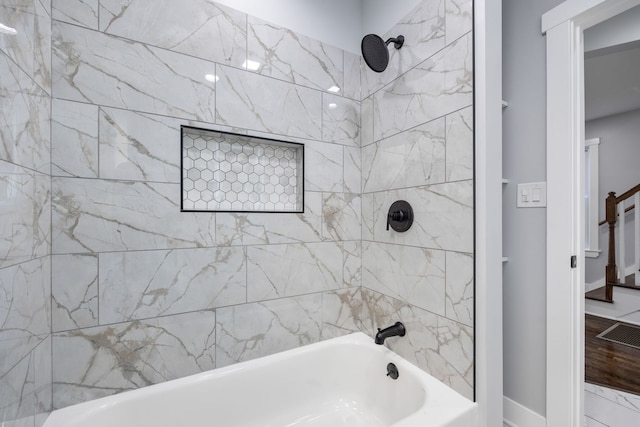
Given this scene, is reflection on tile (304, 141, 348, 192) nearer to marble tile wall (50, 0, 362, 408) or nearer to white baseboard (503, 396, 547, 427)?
marble tile wall (50, 0, 362, 408)

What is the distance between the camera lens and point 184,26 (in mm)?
1369

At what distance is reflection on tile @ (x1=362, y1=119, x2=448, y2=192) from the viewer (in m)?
1.38

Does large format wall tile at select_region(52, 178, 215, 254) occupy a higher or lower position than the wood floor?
higher

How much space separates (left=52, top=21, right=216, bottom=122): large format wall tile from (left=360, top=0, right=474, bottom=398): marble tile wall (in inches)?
41.6

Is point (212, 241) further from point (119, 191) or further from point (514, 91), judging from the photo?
point (514, 91)

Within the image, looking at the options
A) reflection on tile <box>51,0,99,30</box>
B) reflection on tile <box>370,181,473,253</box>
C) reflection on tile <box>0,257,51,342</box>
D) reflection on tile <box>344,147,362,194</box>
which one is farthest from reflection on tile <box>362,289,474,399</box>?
reflection on tile <box>51,0,99,30</box>

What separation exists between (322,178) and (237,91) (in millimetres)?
697

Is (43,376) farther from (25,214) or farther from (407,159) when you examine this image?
(407,159)

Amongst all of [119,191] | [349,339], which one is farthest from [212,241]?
[349,339]

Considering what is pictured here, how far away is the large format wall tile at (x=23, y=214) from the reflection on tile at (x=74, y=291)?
10cm

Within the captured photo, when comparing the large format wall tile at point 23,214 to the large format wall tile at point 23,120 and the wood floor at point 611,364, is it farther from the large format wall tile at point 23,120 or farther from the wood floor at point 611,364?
the wood floor at point 611,364

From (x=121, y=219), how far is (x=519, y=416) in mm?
2195

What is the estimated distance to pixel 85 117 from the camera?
3.87ft

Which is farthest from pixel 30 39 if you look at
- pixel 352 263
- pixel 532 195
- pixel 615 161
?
pixel 615 161
